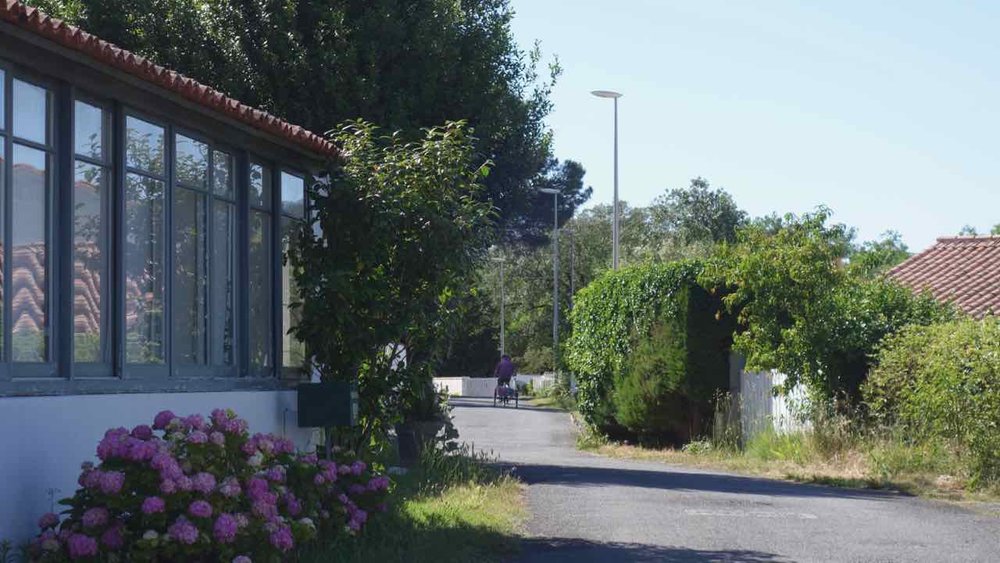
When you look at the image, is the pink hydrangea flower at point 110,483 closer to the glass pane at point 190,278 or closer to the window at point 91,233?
the window at point 91,233

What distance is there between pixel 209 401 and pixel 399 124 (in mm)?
7657

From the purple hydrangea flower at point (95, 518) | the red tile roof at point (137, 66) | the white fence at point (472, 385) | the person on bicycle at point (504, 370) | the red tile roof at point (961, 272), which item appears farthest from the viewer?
the white fence at point (472, 385)

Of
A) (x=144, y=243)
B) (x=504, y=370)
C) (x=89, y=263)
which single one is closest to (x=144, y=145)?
(x=144, y=243)

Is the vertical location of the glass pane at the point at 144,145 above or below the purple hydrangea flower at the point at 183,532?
above

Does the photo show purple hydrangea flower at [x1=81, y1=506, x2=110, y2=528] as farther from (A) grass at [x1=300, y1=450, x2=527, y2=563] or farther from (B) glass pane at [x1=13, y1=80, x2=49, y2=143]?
(B) glass pane at [x1=13, y1=80, x2=49, y2=143]

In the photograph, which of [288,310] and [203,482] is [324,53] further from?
[203,482]

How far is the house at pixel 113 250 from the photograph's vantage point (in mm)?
8094

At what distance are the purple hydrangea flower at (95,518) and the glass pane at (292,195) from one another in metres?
5.04

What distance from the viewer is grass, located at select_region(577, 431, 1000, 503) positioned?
17.6m

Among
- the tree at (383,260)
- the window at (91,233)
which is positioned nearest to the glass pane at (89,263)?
the window at (91,233)

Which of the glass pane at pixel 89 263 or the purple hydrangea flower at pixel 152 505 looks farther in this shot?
the glass pane at pixel 89 263

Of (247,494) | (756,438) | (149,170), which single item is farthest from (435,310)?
(756,438)

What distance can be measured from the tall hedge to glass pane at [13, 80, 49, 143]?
17262 mm

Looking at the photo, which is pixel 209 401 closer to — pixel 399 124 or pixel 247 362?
pixel 247 362
